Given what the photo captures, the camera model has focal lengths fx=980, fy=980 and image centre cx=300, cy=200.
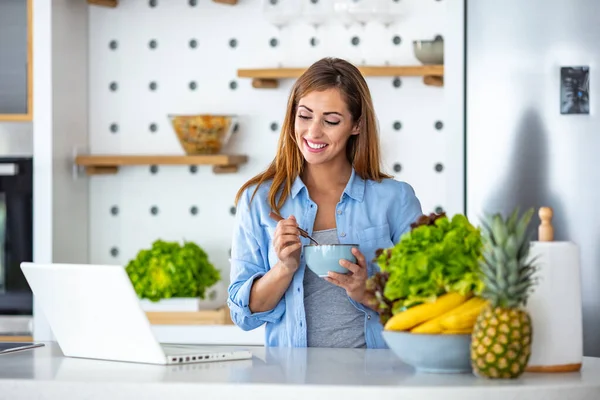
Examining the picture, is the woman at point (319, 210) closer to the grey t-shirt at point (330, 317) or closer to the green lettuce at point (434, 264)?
the grey t-shirt at point (330, 317)

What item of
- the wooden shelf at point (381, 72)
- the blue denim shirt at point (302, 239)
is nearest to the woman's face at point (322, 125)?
the blue denim shirt at point (302, 239)

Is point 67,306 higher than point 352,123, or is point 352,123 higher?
point 352,123

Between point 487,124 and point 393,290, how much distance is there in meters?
1.39

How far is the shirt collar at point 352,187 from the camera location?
2275mm

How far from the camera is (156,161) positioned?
357 cm

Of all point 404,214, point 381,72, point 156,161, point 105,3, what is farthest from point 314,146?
point 105,3

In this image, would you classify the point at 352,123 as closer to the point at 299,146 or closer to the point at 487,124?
the point at 299,146

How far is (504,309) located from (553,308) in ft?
0.59

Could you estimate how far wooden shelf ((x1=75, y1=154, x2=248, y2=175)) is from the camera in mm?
3512

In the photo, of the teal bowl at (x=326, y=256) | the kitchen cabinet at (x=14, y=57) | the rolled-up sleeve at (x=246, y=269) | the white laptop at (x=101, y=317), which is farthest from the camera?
the kitchen cabinet at (x=14, y=57)

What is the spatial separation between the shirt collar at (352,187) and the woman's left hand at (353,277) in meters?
0.32

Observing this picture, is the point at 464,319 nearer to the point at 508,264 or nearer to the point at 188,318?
the point at 508,264

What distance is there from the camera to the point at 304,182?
92.0 inches

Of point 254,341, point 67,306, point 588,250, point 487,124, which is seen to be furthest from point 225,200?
point 67,306
